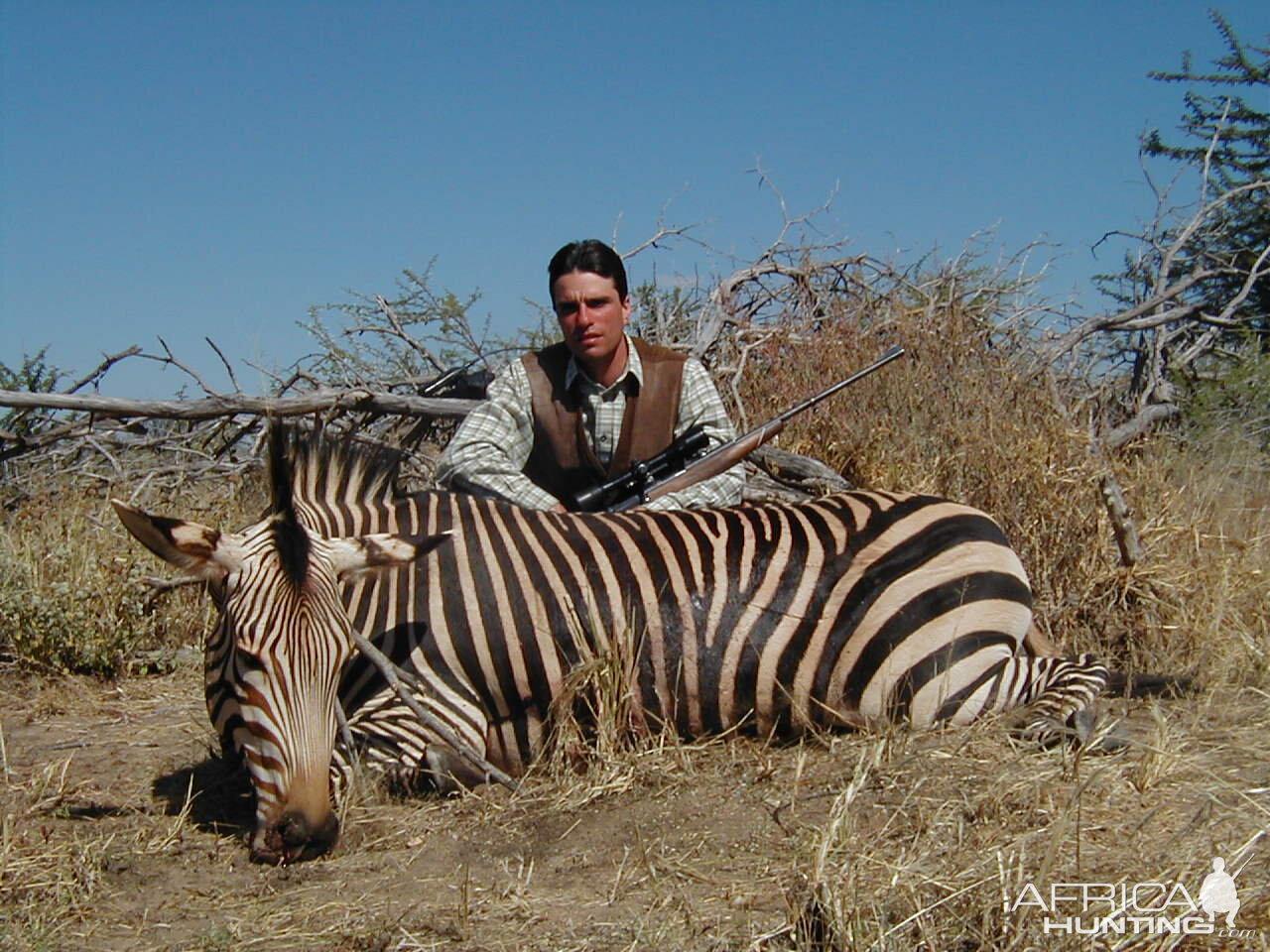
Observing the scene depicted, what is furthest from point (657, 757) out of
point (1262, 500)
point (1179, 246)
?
point (1179, 246)

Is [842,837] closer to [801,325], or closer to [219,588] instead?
[219,588]

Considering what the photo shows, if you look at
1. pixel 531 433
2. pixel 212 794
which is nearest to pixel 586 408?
pixel 531 433

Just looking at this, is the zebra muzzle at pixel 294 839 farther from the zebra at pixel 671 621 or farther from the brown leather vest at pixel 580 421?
the brown leather vest at pixel 580 421

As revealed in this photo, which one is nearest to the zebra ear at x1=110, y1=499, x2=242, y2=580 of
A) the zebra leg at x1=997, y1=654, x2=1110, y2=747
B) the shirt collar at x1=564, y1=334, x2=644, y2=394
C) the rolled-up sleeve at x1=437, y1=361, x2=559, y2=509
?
the rolled-up sleeve at x1=437, y1=361, x2=559, y2=509

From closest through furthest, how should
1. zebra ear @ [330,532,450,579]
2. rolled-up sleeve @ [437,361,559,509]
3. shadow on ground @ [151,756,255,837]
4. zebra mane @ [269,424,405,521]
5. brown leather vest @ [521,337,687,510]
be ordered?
zebra ear @ [330,532,450,579] → shadow on ground @ [151,756,255,837] → zebra mane @ [269,424,405,521] → rolled-up sleeve @ [437,361,559,509] → brown leather vest @ [521,337,687,510]

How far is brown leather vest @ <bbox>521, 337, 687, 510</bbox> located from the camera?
15.6ft

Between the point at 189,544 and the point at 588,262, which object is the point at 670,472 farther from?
the point at 189,544

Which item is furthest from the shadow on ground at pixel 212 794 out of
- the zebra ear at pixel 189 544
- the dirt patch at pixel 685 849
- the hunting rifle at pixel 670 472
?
the hunting rifle at pixel 670 472

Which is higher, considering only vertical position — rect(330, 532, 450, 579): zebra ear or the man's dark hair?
the man's dark hair

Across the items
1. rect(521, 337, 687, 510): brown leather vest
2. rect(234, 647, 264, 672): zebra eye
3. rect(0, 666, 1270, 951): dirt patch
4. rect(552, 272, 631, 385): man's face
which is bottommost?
rect(0, 666, 1270, 951): dirt patch

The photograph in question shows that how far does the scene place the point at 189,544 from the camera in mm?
2893

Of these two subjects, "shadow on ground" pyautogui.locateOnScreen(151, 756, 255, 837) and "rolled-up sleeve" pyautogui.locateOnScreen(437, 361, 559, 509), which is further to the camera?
"rolled-up sleeve" pyautogui.locateOnScreen(437, 361, 559, 509)

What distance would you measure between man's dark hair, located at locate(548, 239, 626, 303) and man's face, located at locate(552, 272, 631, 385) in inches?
0.8

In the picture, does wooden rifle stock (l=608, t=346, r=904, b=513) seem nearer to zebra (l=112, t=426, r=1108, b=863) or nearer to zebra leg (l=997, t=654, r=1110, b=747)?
zebra (l=112, t=426, r=1108, b=863)
